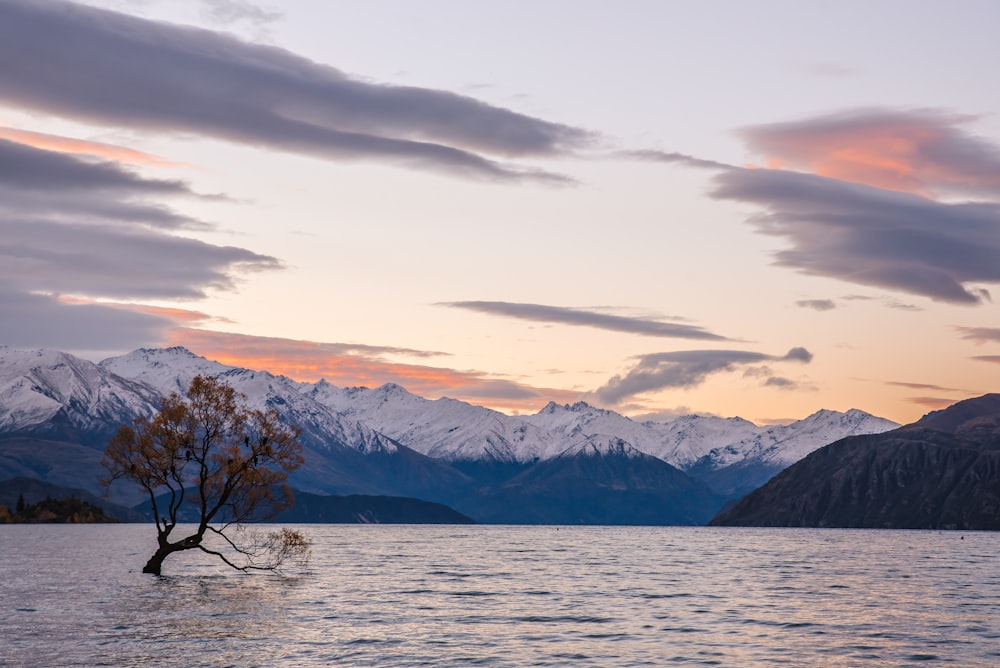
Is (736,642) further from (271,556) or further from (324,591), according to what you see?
(271,556)

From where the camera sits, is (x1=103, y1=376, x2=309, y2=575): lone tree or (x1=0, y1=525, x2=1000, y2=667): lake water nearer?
(x1=0, y1=525, x2=1000, y2=667): lake water

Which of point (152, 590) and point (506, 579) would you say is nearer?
point (152, 590)

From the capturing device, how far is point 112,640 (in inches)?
→ 2446

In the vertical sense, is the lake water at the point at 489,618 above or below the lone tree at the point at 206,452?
below

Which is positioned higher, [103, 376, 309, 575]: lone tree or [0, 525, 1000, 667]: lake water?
[103, 376, 309, 575]: lone tree

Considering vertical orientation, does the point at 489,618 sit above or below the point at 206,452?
below

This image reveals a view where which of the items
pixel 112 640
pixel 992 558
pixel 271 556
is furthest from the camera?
pixel 992 558

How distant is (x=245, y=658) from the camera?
185 feet

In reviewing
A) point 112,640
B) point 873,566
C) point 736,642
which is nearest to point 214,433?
point 112,640

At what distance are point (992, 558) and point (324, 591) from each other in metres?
147

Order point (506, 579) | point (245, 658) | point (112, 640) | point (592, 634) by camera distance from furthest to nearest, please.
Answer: point (506, 579) < point (592, 634) < point (112, 640) < point (245, 658)

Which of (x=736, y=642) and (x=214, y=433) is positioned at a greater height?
(x=214, y=433)

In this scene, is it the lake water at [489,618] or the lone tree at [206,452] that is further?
the lone tree at [206,452]

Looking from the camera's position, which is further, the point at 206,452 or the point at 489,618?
the point at 206,452
